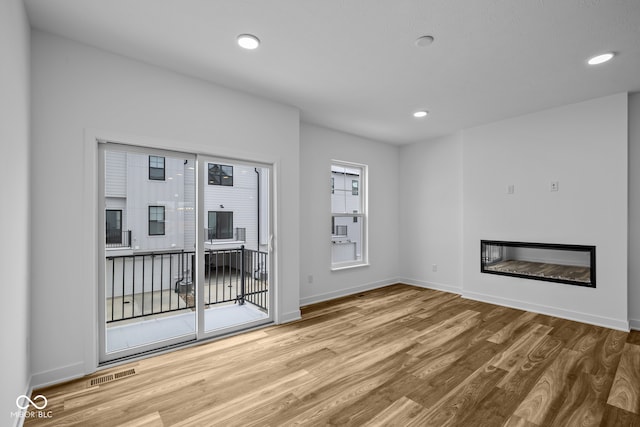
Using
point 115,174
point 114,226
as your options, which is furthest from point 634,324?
point 115,174

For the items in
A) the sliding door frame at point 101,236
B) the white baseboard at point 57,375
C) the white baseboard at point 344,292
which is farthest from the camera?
the white baseboard at point 344,292

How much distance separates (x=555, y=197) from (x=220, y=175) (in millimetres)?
4194

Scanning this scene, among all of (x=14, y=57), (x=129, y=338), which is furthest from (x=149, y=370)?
(x=14, y=57)

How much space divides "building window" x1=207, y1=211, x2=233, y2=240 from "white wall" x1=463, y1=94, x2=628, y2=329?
3.63m

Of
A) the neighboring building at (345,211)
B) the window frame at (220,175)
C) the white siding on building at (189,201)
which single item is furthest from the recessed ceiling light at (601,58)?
the white siding on building at (189,201)

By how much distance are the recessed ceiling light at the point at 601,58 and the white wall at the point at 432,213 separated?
226cm

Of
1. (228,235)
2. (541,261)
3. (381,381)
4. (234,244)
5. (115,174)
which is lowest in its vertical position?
(381,381)

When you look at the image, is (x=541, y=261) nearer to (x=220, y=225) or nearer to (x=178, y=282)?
(x=220, y=225)

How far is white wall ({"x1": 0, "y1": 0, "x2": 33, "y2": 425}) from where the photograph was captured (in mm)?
1494

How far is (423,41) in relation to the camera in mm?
2396

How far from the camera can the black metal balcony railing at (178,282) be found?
3.24 m

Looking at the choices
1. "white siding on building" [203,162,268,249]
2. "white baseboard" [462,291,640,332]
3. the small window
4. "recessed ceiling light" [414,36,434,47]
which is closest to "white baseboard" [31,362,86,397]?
"white siding on building" [203,162,268,249]

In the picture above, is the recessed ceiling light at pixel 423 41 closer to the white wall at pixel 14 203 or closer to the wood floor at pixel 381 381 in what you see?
the white wall at pixel 14 203

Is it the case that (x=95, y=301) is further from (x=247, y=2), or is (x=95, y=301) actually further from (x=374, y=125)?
(x=374, y=125)
